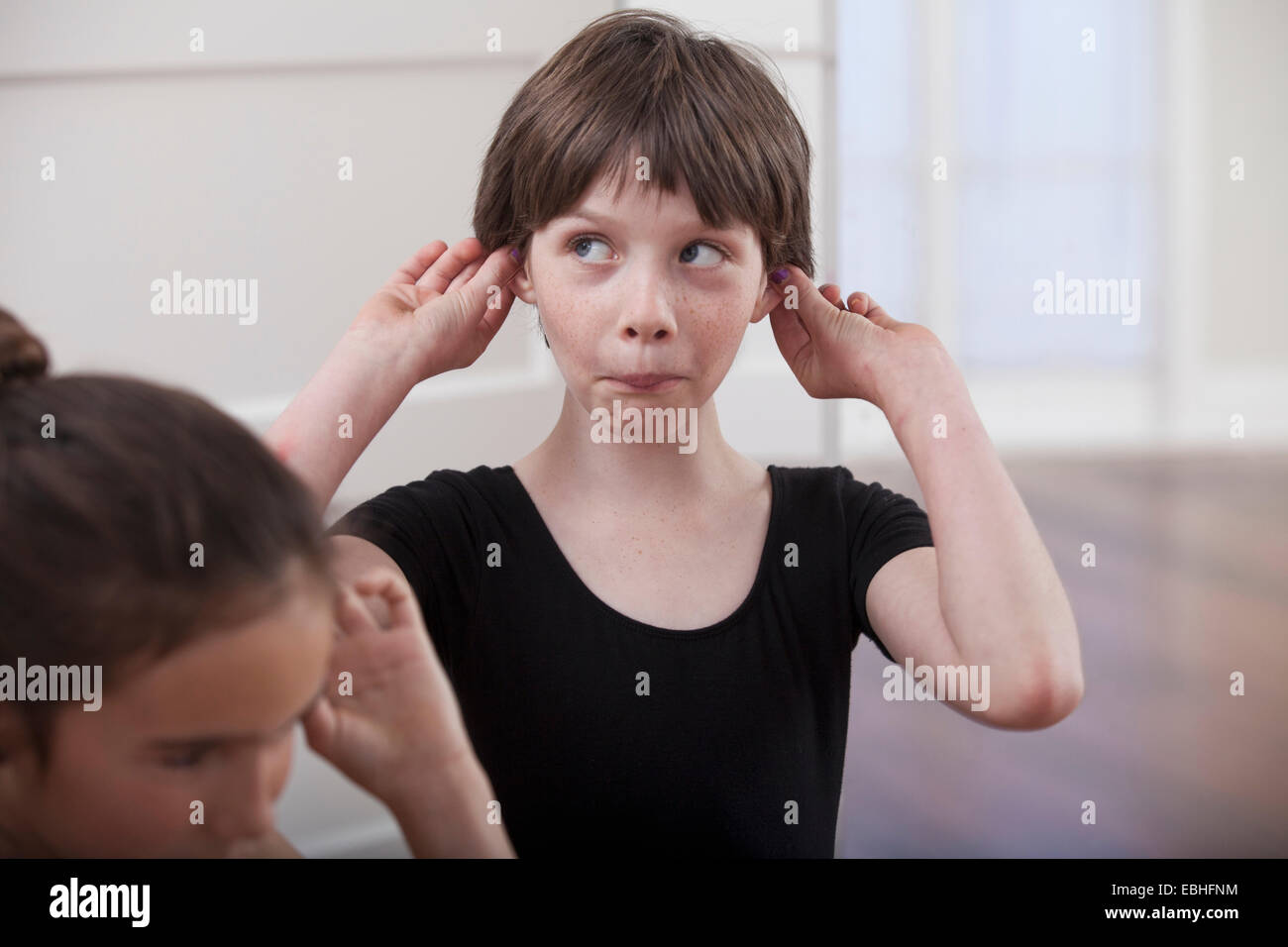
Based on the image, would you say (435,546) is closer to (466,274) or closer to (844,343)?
(466,274)

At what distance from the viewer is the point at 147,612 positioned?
431mm

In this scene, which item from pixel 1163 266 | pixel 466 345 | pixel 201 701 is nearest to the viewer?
pixel 201 701

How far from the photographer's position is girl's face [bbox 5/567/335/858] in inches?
17.2

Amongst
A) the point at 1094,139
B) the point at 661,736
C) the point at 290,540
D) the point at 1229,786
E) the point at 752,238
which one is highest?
the point at 1094,139

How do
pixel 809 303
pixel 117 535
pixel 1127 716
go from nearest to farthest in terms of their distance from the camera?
1. pixel 117 535
2. pixel 809 303
3. pixel 1127 716

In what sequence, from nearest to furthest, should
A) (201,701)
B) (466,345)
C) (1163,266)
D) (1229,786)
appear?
(201,701) < (466,345) < (1229,786) < (1163,266)

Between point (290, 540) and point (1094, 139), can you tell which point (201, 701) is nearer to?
point (290, 540)

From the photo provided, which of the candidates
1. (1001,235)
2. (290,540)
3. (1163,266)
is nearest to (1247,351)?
(1163,266)

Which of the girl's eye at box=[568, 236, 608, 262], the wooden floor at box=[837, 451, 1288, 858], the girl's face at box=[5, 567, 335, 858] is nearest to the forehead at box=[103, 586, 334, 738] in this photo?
the girl's face at box=[5, 567, 335, 858]

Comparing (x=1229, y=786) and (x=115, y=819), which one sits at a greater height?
(x=115, y=819)

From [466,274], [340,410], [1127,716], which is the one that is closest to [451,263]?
[466,274]

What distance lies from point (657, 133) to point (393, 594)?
0.27 m
